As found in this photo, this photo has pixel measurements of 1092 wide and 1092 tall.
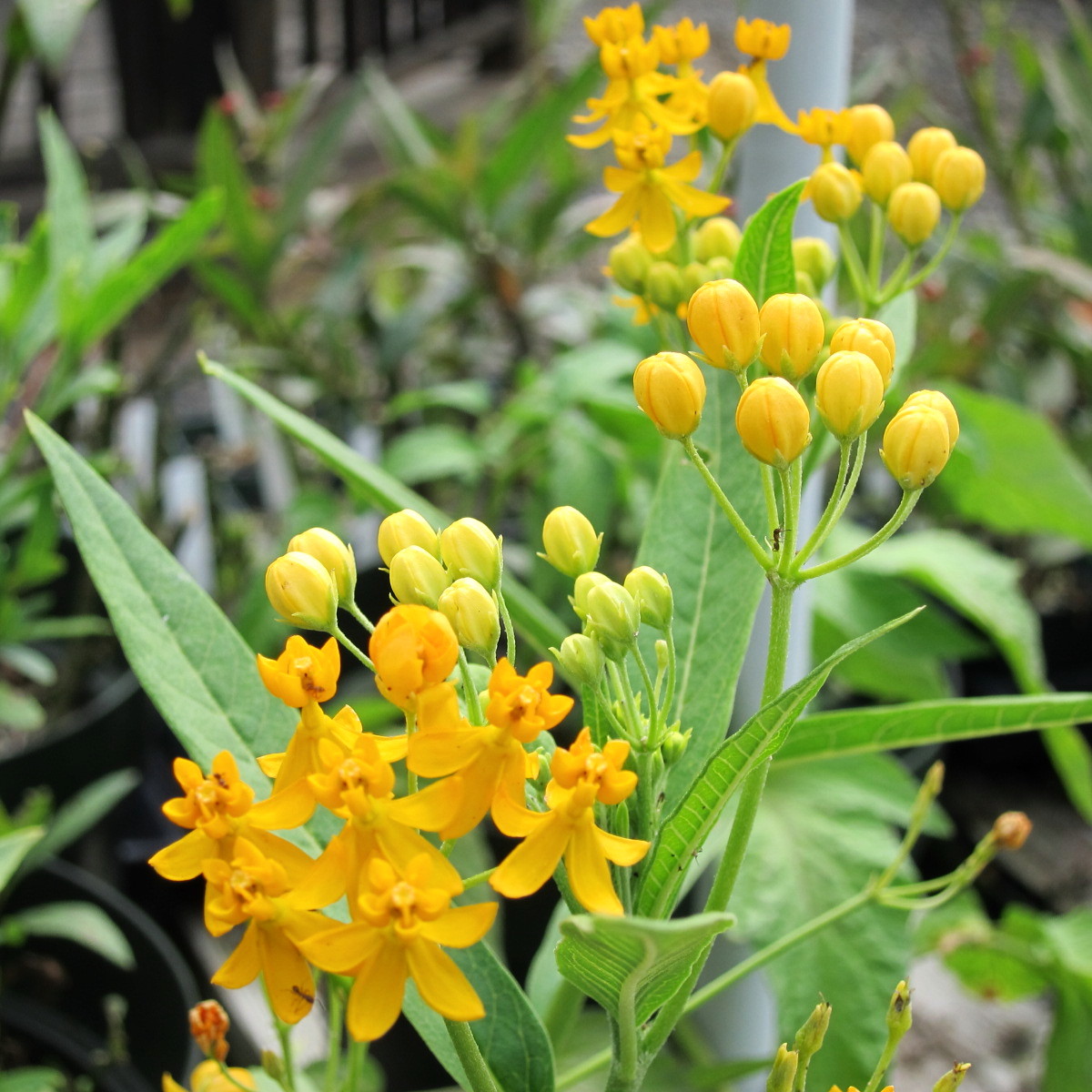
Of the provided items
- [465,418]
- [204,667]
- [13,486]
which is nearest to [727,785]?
[204,667]

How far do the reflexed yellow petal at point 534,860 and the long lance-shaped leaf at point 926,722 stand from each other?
7.9 inches

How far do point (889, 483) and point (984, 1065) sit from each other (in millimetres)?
781

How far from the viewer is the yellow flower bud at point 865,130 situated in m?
0.56

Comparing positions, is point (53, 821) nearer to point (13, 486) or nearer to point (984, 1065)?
point (13, 486)

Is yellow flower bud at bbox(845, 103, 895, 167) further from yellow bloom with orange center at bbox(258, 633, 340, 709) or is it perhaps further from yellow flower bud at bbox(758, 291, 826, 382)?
yellow bloom with orange center at bbox(258, 633, 340, 709)

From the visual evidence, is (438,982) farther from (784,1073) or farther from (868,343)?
(868,343)

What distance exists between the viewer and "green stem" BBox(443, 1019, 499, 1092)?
1.32 feet

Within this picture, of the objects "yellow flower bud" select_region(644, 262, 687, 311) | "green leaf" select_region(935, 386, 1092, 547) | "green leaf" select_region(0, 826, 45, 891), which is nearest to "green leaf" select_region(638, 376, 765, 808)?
"yellow flower bud" select_region(644, 262, 687, 311)

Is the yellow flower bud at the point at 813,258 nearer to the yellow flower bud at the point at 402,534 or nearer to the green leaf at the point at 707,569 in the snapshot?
the green leaf at the point at 707,569

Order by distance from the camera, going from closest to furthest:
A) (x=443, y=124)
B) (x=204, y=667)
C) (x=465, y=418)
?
1. (x=204, y=667)
2. (x=465, y=418)
3. (x=443, y=124)

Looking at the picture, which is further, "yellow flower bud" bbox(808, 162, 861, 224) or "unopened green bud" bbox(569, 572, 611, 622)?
"yellow flower bud" bbox(808, 162, 861, 224)

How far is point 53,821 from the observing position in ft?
3.99

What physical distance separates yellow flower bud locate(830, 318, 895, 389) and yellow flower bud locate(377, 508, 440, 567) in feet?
0.50

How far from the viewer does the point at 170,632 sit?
52 cm
